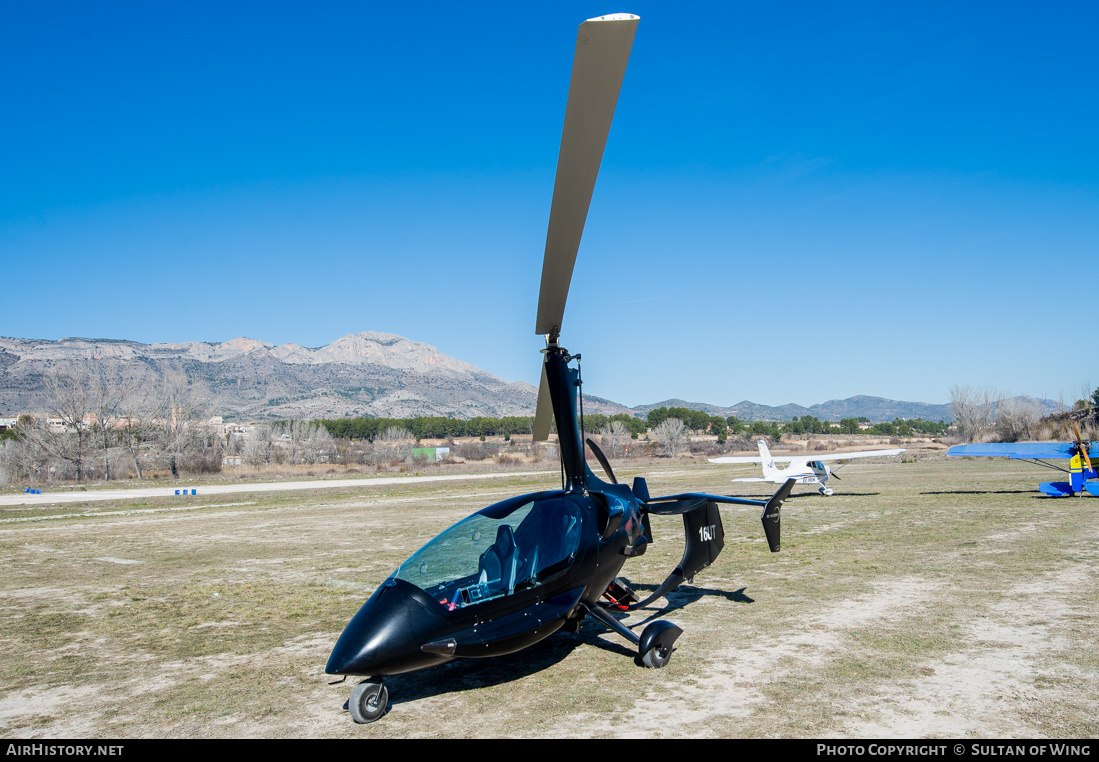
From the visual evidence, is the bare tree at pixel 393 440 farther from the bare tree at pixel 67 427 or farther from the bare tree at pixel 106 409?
the bare tree at pixel 67 427

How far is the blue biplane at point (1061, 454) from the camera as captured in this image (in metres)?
21.5

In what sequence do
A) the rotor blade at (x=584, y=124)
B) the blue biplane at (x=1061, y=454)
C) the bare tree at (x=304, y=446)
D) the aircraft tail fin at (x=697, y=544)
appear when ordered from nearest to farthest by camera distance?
the rotor blade at (x=584, y=124) < the aircraft tail fin at (x=697, y=544) < the blue biplane at (x=1061, y=454) < the bare tree at (x=304, y=446)

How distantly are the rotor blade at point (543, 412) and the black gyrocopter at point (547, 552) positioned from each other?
0.06 feet

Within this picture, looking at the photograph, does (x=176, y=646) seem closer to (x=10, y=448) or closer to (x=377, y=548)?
(x=377, y=548)

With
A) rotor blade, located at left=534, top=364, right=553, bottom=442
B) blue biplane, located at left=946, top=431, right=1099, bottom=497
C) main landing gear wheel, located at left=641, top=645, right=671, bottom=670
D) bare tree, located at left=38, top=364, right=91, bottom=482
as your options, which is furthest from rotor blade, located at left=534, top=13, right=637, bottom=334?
bare tree, located at left=38, top=364, right=91, bottom=482

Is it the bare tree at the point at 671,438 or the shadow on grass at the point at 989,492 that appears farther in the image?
the bare tree at the point at 671,438

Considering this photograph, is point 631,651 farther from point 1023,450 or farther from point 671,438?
point 671,438

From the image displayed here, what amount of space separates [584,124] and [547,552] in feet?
13.1

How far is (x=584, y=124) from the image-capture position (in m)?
3.63

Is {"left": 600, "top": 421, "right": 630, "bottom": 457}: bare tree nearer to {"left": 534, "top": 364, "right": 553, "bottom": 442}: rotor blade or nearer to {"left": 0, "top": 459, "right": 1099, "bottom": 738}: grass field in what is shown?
{"left": 0, "top": 459, "right": 1099, "bottom": 738}: grass field

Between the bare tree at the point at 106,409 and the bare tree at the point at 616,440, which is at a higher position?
the bare tree at the point at 106,409

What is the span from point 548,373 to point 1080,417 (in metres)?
79.3

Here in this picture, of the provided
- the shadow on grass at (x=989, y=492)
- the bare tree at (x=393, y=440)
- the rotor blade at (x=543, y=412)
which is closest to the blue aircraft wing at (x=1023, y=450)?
the shadow on grass at (x=989, y=492)

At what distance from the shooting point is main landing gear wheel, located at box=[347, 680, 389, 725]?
525 centimetres
